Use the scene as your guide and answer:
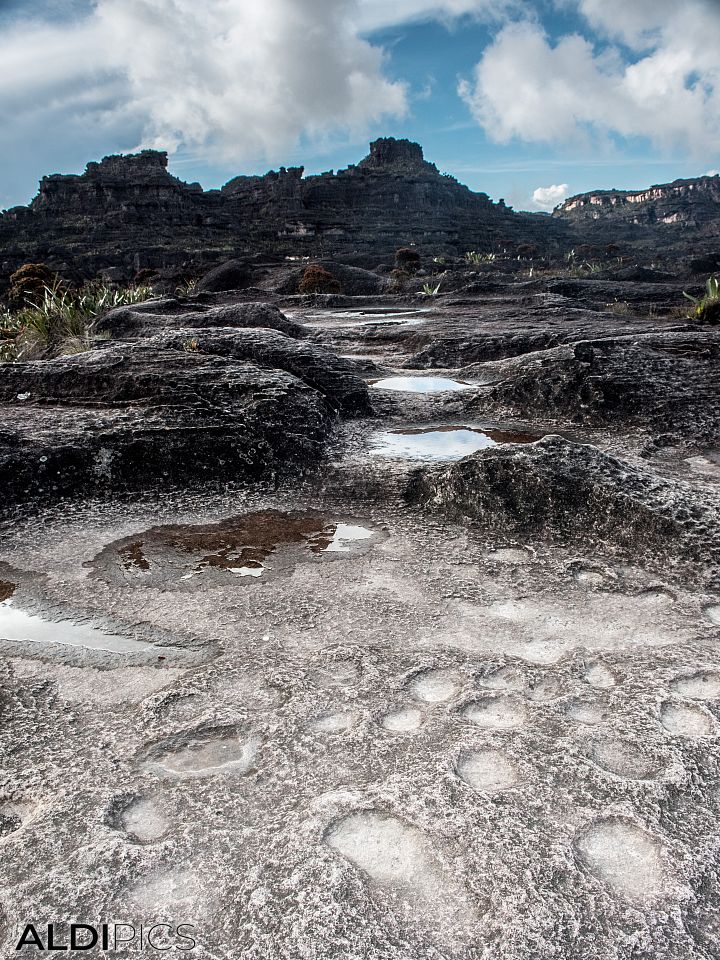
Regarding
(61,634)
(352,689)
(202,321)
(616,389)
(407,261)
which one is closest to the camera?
(352,689)

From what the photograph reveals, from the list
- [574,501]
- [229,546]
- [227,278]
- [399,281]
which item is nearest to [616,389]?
[574,501]

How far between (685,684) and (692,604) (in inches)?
27.4

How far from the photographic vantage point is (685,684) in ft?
7.95

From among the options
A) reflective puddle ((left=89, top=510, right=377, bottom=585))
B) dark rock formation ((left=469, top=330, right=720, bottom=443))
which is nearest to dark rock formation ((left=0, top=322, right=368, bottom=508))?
reflective puddle ((left=89, top=510, right=377, bottom=585))

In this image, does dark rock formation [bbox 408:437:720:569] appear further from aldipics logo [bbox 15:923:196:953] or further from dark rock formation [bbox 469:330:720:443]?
aldipics logo [bbox 15:923:196:953]

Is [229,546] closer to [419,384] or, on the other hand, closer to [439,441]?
[439,441]

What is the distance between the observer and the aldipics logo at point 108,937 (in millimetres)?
1533

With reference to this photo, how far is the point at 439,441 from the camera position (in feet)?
19.5

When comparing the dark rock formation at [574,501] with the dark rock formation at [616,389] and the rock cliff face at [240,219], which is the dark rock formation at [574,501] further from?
the rock cliff face at [240,219]

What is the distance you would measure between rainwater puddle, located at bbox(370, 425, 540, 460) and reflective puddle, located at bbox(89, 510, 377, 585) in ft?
4.65

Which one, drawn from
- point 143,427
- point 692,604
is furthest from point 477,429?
point 692,604

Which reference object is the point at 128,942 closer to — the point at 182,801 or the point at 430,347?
the point at 182,801

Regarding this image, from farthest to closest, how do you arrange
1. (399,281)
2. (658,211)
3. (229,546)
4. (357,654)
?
1. (658,211)
2. (399,281)
3. (229,546)
4. (357,654)

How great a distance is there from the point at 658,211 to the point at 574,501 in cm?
11124
